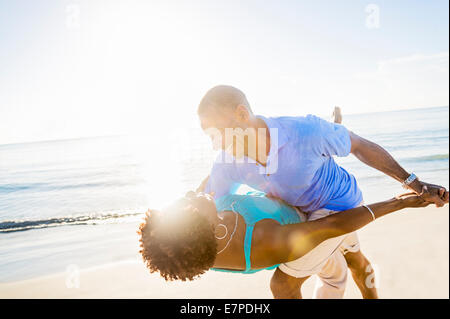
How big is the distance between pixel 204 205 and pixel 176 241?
282 millimetres

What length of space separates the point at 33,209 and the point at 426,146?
16358 mm

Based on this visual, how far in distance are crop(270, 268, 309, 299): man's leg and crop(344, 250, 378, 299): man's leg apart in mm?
659

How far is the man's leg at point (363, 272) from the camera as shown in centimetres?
283

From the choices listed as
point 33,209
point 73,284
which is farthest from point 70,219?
point 73,284

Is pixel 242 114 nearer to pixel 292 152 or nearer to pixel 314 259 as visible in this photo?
pixel 292 152

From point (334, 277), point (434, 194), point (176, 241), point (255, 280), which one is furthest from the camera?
point (255, 280)

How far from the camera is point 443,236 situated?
528 centimetres

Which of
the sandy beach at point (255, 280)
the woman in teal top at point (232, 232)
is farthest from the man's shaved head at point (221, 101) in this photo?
the sandy beach at point (255, 280)

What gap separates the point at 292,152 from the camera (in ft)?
7.09

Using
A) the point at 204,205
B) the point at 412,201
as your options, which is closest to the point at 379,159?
the point at 412,201

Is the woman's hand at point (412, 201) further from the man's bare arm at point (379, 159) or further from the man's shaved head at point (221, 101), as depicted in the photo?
the man's shaved head at point (221, 101)

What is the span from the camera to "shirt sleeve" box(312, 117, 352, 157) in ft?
7.09
